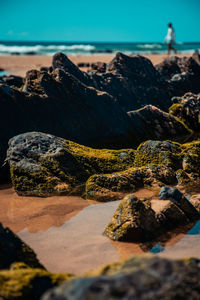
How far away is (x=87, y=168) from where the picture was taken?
6.60m

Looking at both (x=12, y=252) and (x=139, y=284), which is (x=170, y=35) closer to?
(x=12, y=252)

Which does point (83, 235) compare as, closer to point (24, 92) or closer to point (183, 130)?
point (24, 92)

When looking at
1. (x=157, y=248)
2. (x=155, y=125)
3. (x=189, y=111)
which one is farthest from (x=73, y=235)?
(x=189, y=111)

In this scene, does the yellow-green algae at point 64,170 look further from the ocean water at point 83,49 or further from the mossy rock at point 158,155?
the ocean water at point 83,49

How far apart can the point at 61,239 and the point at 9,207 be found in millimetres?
1515

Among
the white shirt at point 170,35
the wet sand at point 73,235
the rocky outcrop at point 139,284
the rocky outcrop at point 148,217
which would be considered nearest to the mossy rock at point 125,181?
the wet sand at point 73,235

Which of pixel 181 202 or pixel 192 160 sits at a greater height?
pixel 192 160

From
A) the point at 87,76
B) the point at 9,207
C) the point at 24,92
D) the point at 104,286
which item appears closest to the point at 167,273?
the point at 104,286

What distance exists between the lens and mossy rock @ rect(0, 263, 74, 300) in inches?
95.0

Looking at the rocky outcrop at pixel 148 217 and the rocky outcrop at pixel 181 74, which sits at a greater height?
the rocky outcrop at pixel 181 74

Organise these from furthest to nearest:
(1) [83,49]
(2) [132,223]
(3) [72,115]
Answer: (1) [83,49] < (3) [72,115] < (2) [132,223]

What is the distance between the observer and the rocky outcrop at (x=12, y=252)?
9.93 ft

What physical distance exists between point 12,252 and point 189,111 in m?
8.41

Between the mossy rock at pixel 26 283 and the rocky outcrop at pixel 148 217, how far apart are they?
5.43 feet
